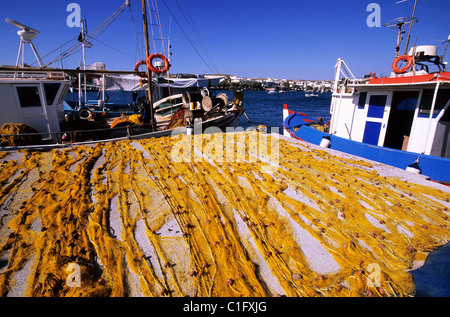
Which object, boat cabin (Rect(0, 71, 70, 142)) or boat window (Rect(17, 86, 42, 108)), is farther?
boat window (Rect(17, 86, 42, 108))

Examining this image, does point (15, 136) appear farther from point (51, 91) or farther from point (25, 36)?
point (25, 36)

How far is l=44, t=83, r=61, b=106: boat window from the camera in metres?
9.36

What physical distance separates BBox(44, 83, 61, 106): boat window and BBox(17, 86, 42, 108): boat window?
0.29 metres

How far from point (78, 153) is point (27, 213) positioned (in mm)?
3800

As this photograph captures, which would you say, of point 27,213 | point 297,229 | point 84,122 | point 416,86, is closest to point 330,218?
point 297,229

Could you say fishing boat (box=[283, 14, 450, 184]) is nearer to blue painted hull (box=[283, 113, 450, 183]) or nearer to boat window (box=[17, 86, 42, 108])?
blue painted hull (box=[283, 113, 450, 183])

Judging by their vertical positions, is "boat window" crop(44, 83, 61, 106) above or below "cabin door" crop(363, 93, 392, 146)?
above

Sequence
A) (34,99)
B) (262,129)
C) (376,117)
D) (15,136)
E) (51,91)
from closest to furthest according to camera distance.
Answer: (15,136), (34,99), (51,91), (376,117), (262,129)

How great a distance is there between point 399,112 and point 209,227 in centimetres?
1111

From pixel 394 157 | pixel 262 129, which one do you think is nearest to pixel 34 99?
pixel 262 129

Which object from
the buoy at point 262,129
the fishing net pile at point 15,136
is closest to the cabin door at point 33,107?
the fishing net pile at point 15,136

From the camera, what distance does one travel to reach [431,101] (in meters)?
8.27

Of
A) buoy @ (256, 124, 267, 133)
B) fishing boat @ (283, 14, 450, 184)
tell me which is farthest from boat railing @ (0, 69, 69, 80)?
fishing boat @ (283, 14, 450, 184)

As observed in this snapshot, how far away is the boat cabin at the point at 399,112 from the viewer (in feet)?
→ 26.5
